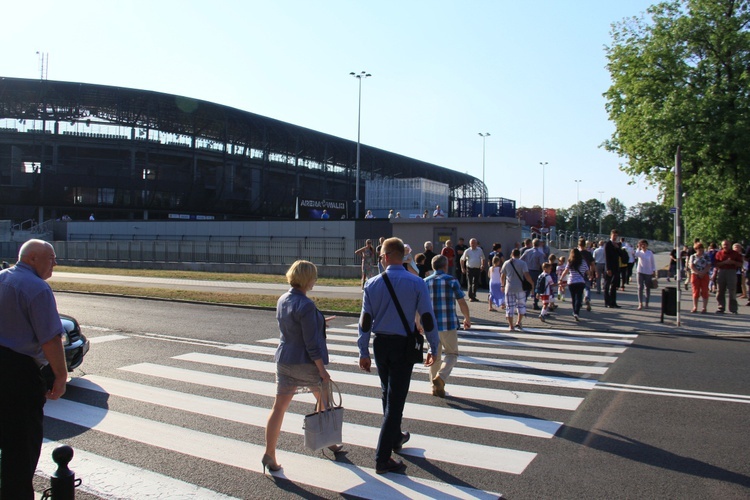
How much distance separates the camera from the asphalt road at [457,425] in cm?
475

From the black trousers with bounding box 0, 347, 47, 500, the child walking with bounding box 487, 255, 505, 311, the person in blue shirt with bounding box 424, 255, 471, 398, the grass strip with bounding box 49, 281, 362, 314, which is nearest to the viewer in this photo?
the black trousers with bounding box 0, 347, 47, 500

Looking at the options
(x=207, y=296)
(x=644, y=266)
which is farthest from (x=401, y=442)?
(x=207, y=296)

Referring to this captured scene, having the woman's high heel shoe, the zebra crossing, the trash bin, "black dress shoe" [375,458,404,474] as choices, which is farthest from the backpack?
the woman's high heel shoe

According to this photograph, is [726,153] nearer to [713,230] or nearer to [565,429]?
[713,230]

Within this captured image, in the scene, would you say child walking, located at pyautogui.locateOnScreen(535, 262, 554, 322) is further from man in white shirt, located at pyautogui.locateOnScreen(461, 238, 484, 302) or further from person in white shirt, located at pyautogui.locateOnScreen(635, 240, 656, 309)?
man in white shirt, located at pyautogui.locateOnScreen(461, 238, 484, 302)

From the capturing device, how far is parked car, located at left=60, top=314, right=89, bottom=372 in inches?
316

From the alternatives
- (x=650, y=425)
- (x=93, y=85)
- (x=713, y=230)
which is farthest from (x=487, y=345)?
(x=93, y=85)

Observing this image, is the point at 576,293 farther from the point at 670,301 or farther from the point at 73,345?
the point at 73,345

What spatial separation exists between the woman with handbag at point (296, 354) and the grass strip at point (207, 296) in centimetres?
1062

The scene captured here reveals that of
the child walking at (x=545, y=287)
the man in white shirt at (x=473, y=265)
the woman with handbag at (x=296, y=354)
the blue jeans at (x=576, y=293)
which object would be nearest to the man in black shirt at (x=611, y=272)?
the blue jeans at (x=576, y=293)

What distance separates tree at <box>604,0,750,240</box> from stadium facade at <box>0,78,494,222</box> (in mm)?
23780

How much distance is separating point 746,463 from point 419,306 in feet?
10.2

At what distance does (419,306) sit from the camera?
5.25 meters

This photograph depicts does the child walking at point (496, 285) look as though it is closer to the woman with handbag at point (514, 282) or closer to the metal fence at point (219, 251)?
the woman with handbag at point (514, 282)
